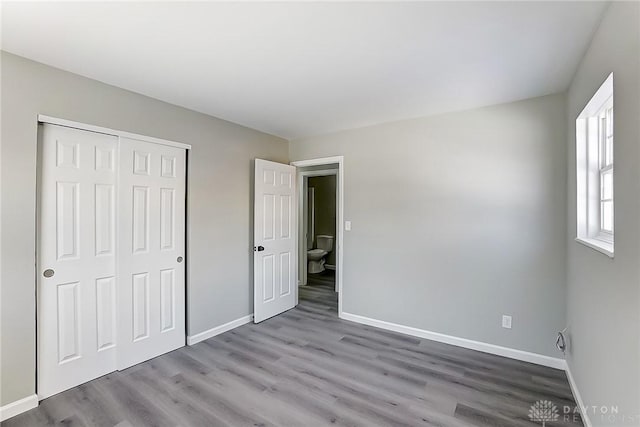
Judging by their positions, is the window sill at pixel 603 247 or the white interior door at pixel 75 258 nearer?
the window sill at pixel 603 247

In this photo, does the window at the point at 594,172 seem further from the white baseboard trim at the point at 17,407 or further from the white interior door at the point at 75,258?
the white baseboard trim at the point at 17,407

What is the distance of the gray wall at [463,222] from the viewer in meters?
2.58

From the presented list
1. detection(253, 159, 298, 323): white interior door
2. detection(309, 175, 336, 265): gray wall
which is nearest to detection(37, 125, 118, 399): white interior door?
detection(253, 159, 298, 323): white interior door

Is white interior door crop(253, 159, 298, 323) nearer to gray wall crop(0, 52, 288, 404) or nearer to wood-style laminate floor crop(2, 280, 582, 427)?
gray wall crop(0, 52, 288, 404)

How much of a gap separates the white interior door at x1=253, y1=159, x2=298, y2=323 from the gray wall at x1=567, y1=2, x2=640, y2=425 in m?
3.02

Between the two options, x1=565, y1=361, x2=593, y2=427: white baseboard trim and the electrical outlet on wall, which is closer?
x1=565, y1=361, x2=593, y2=427: white baseboard trim

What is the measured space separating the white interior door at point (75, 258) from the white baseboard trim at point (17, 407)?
9cm

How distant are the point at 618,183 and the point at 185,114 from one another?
332 centimetres

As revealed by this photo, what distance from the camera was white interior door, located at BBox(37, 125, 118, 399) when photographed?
7.01 feet

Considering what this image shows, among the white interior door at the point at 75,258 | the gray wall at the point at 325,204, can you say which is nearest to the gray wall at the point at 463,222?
the white interior door at the point at 75,258

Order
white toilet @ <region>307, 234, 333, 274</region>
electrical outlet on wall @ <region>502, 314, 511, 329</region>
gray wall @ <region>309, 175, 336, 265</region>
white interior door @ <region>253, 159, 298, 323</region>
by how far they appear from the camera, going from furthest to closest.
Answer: gray wall @ <region>309, 175, 336, 265</region>
white toilet @ <region>307, 234, 333, 274</region>
white interior door @ <region>253, 159, 298, 323</region>
electrical outlet on wall @ <region>502, 314, 511, 329</region>

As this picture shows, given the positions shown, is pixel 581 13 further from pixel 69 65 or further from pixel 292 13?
pixel 69 65

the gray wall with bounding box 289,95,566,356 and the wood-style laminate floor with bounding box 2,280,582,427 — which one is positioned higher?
the gray wall with bounding box 289,95,566,356

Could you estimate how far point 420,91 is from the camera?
254cm
